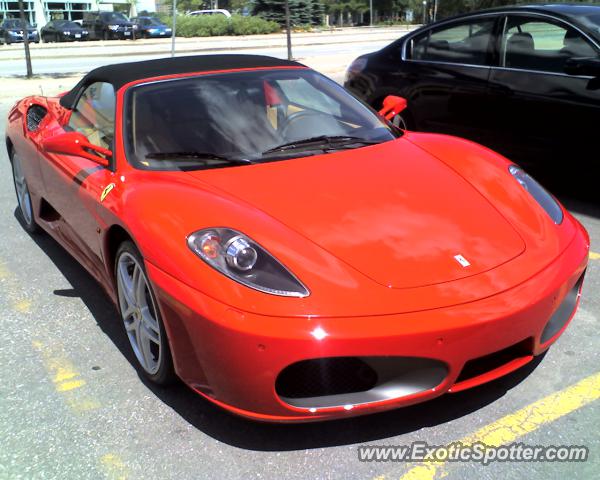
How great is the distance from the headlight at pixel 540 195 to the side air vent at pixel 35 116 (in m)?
3.10

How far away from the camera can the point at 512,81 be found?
5.31 meters

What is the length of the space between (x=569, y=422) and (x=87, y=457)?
5.90ft

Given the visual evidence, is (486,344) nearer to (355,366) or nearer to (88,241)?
(355,366)

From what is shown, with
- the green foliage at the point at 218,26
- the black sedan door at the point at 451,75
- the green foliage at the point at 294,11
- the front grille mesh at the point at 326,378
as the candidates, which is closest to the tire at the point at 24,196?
the front grille mesh at the point at 326,378

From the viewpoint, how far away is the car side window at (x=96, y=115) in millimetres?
3426

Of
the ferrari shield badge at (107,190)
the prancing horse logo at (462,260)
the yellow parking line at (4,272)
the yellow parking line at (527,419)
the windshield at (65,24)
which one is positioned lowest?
the yellow parking line at (527,419)

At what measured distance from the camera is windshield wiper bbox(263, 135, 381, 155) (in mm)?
3234

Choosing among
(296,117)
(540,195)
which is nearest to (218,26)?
(296,117)

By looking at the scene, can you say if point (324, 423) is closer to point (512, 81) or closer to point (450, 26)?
point (512, 81)

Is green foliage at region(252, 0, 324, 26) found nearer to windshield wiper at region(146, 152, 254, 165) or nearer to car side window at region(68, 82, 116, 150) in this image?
car side window at region(68, 82, 116, 150)

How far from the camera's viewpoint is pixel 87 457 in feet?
7.91

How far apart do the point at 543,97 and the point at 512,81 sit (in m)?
0.33

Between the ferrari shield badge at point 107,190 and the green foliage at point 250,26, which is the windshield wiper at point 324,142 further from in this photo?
the green foliage at point 250,26

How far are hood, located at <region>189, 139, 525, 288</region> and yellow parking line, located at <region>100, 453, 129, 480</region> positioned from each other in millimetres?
1055
